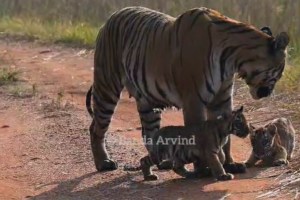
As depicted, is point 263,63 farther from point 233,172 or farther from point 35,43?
point 35,43

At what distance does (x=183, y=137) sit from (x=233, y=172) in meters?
0.54

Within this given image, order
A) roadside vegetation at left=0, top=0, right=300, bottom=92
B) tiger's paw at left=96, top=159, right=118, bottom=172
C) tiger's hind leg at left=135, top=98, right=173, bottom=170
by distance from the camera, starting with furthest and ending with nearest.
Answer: roadside vegetation at left=0, top=0, right=300, bottom=92, tiger's paw at left=96, top=159, right=118, bottom=172, tiger's hind leg at left=135, top=98, right=173, bottom=170

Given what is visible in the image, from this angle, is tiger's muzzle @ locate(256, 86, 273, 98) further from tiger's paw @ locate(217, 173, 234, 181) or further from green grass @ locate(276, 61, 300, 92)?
green grass @ locate(276, 61, 300, 92)

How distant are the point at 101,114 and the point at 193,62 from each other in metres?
1.40

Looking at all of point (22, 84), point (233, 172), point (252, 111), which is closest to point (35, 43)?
point (22, 84)

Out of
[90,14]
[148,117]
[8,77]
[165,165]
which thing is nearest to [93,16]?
[90,14]

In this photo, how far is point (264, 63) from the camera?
6648mm

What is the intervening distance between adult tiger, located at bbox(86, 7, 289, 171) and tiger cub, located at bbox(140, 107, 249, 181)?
0.11m

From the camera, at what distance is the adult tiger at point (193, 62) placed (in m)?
6.68

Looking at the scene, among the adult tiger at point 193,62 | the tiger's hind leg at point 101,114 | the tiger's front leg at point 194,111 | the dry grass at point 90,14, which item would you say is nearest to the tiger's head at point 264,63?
the adult tiger at point 193,62

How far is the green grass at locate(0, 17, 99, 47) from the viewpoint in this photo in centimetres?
1483

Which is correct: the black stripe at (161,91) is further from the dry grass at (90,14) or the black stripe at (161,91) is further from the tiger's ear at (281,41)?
the dry grass at (90,14)

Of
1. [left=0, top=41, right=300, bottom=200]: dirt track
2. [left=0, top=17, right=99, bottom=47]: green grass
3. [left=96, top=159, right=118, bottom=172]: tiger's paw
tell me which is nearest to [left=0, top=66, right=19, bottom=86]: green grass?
[left=0, top=41, right=300, bottom=200]: dirt track

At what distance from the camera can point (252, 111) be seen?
30.9 ft
